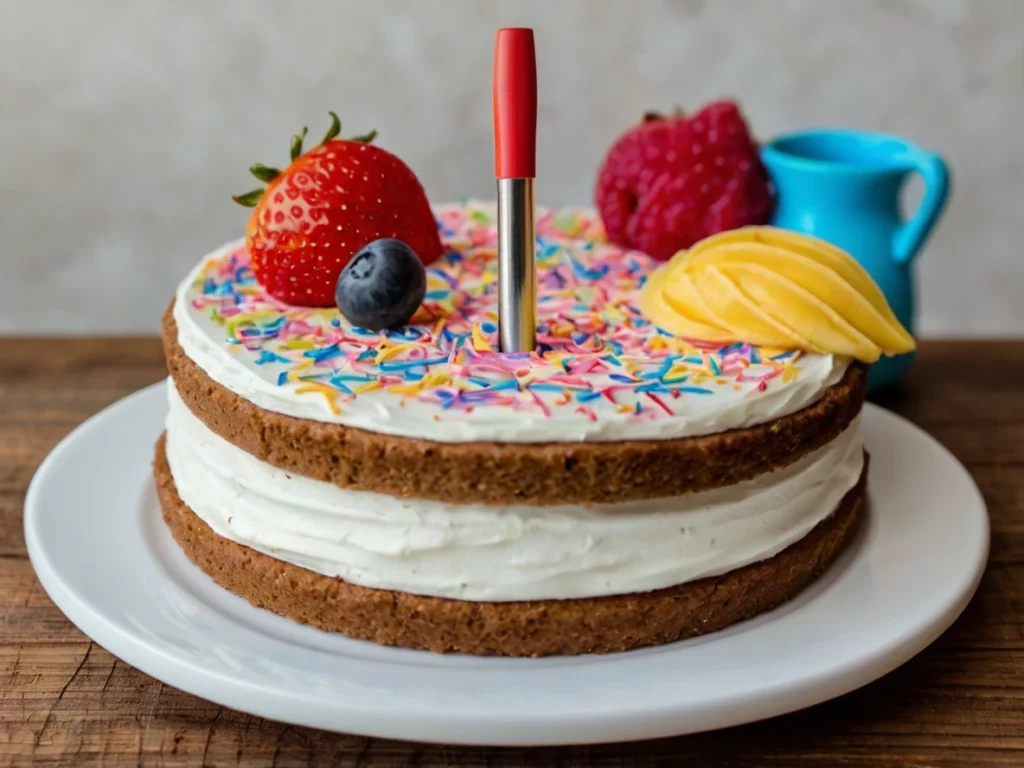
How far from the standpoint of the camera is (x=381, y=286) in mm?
1801

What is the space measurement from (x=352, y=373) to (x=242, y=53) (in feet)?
7.03

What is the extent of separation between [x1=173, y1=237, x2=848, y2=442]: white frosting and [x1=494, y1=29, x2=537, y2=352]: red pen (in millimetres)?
180

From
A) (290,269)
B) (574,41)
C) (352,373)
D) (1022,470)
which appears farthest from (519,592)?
(574,41)

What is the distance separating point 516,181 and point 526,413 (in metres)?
0.37

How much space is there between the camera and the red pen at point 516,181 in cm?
166

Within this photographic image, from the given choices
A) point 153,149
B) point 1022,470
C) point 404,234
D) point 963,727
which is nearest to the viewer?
point 963,727

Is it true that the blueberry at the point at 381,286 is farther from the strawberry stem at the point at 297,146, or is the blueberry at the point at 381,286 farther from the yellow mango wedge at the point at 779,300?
the yellow mango wedge at the point at 779,300

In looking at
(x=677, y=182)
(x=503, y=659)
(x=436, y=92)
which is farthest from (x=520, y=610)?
(x=436, y=92)

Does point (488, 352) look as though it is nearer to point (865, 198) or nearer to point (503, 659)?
point (503, 659)

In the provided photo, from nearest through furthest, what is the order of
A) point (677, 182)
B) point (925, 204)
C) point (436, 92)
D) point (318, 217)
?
point (318, 217) → point (677, 182) → point (925, 204) → point (436, 92)

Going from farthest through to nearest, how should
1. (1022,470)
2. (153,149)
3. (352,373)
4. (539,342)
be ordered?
(153,149) < (1022,470) < (539,342) < (352,373)

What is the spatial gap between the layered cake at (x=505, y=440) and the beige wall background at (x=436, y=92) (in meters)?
1.59

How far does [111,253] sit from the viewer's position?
12.5 feet

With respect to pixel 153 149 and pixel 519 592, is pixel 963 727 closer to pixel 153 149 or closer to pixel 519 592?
pixel 519 592
